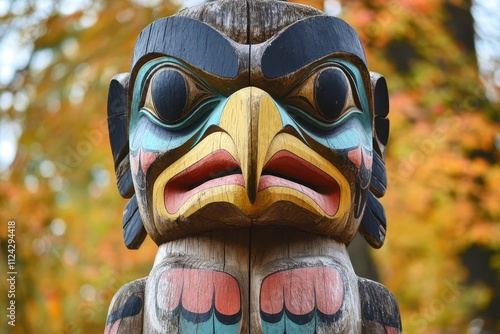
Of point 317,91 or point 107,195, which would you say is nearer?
point 317,91

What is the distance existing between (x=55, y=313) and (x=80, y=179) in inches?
44.6

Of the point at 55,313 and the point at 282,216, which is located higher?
the point at 282,216

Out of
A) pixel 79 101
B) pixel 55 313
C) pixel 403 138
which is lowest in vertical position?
pixel 55 313

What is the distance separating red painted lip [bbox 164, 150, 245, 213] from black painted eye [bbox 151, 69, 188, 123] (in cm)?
22

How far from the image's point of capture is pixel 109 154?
596 cm

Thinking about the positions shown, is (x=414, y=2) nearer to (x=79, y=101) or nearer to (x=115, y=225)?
(x=79, y=101)

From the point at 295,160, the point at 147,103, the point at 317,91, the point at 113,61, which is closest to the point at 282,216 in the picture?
the point at 295,160

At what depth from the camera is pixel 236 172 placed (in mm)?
2271

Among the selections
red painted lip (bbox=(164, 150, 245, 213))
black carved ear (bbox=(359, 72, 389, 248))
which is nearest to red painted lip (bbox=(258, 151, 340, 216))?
red painted lip (bbox=(164, 150, 245, 213))

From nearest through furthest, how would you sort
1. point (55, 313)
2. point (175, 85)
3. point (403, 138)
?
point (175, 85) → point (55, 313) → point (403, 138)

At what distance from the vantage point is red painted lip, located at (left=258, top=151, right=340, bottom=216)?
7.41ft

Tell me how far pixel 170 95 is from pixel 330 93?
567 millimetres

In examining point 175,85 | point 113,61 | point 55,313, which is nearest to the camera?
point 175,85

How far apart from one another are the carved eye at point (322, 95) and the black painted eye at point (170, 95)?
1.20 feet
